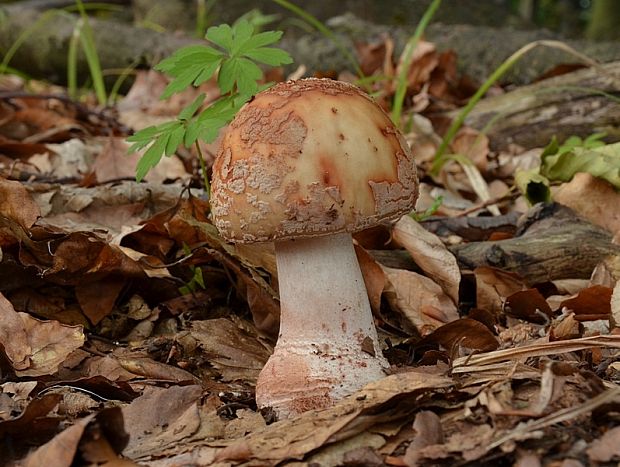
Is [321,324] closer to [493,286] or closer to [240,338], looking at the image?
[240,338]

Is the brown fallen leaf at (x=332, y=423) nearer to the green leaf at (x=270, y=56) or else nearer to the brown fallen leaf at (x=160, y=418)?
the brown fallen leaf at (x=160, y=418)

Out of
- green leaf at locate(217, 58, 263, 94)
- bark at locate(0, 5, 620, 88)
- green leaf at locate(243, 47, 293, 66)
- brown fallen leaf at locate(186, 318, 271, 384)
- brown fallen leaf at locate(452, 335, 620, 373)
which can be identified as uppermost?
green leaf at locate(243, 47, 293, 66)

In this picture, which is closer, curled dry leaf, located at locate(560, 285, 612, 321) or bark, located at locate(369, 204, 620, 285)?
curled dry leaf, located at locate(560, 285, 612, 321)

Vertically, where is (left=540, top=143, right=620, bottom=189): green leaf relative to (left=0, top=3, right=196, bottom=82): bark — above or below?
below

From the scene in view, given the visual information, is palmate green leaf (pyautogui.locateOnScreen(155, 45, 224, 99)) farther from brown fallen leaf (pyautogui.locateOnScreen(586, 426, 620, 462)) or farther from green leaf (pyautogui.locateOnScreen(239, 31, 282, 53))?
brown fallen leaf (pyautogui.locateOnScreen(586, 426, 620, 462))

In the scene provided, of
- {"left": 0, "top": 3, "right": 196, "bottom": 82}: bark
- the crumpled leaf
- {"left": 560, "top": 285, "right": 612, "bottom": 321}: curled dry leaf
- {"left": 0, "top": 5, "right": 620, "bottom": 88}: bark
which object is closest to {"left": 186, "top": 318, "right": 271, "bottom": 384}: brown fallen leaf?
the crumpled leaf

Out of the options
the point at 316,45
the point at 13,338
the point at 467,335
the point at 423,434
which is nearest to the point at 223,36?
the point at 13,338
